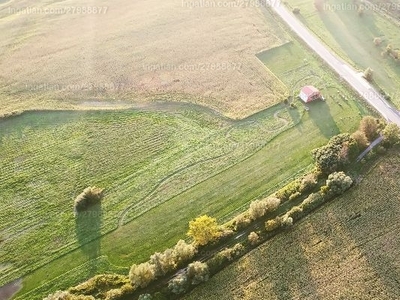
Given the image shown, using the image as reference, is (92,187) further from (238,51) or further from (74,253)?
(238,51)

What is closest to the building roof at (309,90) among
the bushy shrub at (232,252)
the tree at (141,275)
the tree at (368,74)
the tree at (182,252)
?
the tree at (368,74)

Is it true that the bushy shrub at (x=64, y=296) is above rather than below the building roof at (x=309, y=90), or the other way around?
below

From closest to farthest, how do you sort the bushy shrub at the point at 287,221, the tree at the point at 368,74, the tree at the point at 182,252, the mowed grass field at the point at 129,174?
the tree at the point at 182,252 < the mowed grass field at the point at 129,174 < the bushy shrub at the point at 287,221 < the tree at the point at 368,74

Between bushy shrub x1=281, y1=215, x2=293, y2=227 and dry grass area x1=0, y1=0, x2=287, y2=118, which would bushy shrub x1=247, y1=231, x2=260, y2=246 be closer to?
bushy shrub x1=281, y1=215, x2=293, y2=227

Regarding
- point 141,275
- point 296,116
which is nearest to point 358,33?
point 296,116

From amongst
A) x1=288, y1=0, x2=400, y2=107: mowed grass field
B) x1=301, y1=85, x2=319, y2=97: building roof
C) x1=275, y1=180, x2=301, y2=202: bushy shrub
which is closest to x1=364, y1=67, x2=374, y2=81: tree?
x1=288, y1=0, x2=400, y2=107: mowed grass field

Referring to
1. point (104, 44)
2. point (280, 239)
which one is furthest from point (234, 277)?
point (104, 44)

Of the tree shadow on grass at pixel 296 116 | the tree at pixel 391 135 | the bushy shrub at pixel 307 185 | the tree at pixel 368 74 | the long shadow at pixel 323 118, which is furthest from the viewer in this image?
the tree at pixel 368 74

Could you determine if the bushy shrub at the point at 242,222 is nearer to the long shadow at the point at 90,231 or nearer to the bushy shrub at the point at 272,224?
the bushy shrub at the point at 272,224
